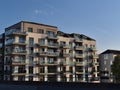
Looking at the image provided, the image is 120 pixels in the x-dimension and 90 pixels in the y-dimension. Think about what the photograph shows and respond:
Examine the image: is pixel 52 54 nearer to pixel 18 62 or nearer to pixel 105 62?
pixel 18 62

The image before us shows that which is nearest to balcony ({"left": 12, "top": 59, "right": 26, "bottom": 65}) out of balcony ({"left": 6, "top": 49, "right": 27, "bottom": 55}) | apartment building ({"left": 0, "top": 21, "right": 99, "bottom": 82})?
apartment building ({"left": 0, "top": 21, "right": 99, "bottom": 82})

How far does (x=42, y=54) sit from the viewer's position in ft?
214

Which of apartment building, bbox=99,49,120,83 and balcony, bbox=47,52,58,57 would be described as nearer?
balcony, bbox=47,52,58,57

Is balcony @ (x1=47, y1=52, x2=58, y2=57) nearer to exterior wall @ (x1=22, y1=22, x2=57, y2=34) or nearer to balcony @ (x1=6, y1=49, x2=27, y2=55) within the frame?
exterior wall @ (x1=22, y1=22, x2=57, y2=34)

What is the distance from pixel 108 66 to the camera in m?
84.7

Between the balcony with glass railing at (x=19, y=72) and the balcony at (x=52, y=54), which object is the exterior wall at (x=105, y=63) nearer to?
the balcony at (x=52, y=54)

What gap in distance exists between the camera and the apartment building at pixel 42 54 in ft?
203

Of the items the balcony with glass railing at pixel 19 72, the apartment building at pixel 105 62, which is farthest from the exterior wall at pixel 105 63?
the balcony with glass railing at pixel 19 72

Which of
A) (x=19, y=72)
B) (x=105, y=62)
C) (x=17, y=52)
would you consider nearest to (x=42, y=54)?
(x=17, y=52)

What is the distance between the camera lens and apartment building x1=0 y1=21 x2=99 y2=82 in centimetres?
6191

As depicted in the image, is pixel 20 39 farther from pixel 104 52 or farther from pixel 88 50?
pixel 104 52

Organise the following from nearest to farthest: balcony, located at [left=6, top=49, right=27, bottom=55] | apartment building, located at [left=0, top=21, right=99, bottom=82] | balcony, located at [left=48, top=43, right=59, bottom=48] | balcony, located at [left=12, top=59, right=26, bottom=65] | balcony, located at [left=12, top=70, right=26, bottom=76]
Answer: balcony, located at [left=12, top=70, right=26, bottom=76] → balcony, located at [left=12, top=59, right=26, bottom=65] → balcony, located at [left=6, top=49, right=27, bottom=55] → apartment building, located at [left=0, top=21, right=99, bottom=82] → balcony, located at [left=48, top=43, right=59, bottom=48]

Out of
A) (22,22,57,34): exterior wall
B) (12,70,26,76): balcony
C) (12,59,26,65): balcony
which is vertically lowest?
(12,70,26,76): balcony

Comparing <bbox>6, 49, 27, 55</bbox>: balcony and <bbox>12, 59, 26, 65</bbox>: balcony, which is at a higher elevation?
<bbox>6, 49, 27, 55</bbox>: balcony
